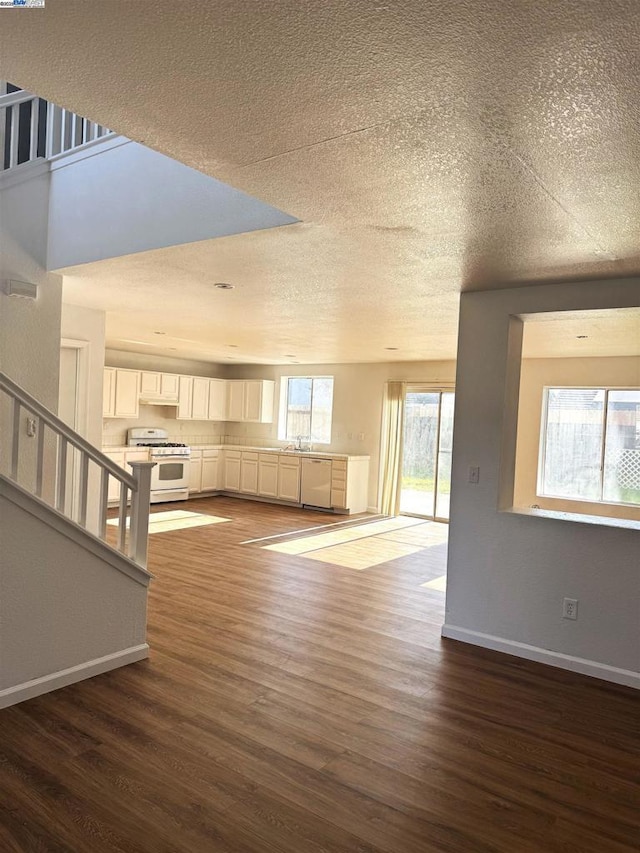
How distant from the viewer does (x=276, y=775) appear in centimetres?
242

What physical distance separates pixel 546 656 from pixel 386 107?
338 centimetres

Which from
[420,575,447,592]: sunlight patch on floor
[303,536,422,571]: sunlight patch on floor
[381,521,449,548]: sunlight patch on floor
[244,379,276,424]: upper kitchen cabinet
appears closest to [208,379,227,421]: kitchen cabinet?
[244,379,276,424]: upper kitchen cabinet

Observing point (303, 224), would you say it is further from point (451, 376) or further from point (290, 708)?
point (451, 376)

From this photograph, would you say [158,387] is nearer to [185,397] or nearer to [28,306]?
[185,397]

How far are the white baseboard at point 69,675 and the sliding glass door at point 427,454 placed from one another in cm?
605

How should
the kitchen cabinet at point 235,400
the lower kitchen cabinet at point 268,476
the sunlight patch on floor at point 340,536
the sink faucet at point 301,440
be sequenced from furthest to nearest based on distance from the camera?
the kitchen cabinet at point 235,400 → the sink faucet at point 301,440 → the lower kitchen cabinet at point 268,476 → the sunlight patch on floor at point 340,536

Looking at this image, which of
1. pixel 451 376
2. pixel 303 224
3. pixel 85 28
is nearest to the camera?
pixel 85 28

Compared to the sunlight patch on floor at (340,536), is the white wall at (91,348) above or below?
above

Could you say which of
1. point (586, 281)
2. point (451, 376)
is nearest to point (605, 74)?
point (586, 281)

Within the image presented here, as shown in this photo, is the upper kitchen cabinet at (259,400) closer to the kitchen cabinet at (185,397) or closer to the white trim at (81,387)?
the kitchen cabinet at (185,397)

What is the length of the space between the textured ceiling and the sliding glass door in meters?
5.77

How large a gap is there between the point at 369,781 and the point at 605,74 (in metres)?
2.55

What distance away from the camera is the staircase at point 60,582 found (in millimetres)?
2906

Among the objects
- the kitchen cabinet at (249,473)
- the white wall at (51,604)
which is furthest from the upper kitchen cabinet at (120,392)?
the white wall at (51,604)
